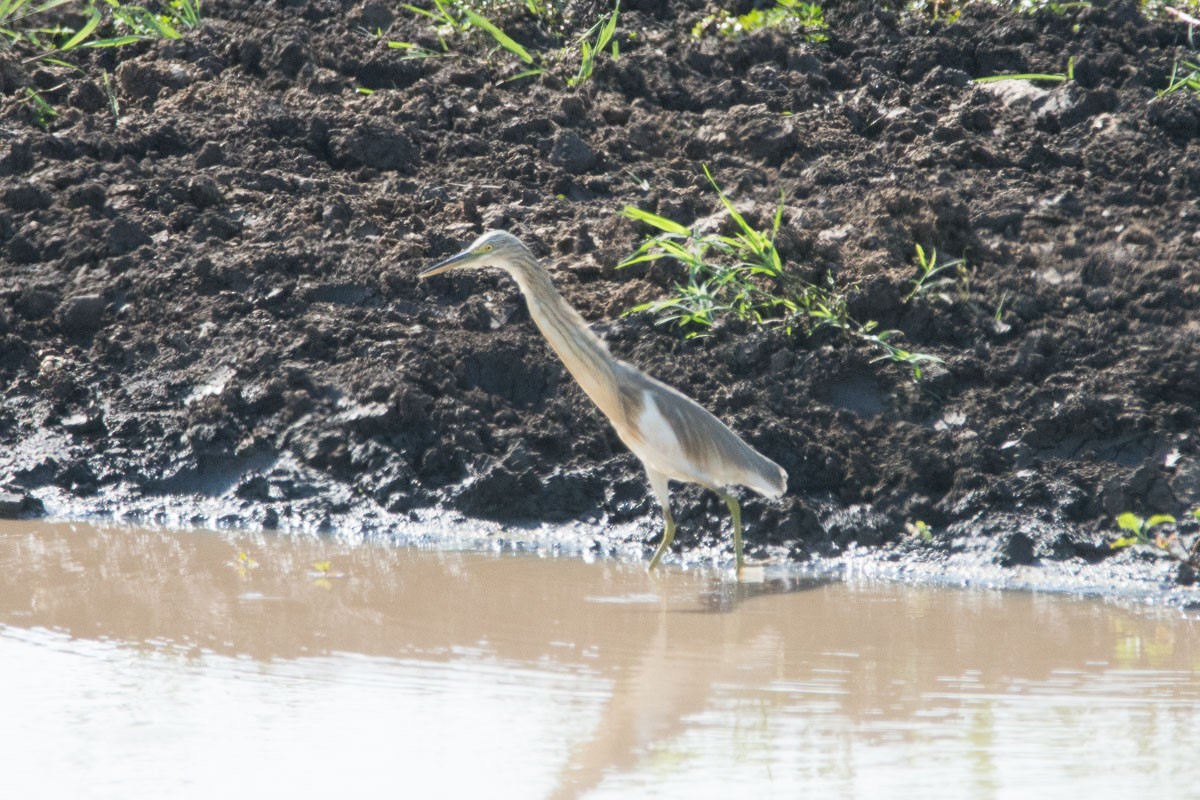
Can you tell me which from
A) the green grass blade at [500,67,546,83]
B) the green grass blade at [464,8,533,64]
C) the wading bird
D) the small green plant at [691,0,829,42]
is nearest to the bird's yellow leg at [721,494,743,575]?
the wading bird

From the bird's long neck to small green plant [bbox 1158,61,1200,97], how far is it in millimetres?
3652

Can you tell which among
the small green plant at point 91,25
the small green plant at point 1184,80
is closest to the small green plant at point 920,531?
the small green plant at point 1184,80

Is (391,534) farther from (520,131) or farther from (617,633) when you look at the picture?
(520,131)

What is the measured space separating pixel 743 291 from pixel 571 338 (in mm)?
1164

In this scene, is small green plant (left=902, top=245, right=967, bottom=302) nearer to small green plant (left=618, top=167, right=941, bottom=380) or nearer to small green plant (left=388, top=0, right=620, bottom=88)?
small green plant (left=618, top=167, right=941, bottom=380)

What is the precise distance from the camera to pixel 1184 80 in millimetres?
7641

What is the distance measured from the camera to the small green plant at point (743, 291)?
6656 millimetres

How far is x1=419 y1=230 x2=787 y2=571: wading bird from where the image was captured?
579cm

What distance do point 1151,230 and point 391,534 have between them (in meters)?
3.82

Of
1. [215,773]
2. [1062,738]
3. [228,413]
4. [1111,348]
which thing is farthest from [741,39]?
[215,773]

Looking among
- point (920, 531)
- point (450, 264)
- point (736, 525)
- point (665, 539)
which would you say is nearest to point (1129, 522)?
point (920, 531)

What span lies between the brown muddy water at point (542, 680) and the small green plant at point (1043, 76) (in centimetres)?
349

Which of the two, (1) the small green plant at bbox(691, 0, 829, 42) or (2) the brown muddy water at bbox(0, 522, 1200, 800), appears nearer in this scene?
(2) the brown muddy water at bbox(0, 522, 1200, 800)

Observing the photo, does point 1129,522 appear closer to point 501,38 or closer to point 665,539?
point 665,539
